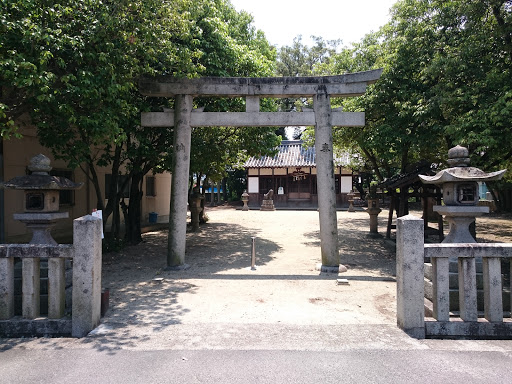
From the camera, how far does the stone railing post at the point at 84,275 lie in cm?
441

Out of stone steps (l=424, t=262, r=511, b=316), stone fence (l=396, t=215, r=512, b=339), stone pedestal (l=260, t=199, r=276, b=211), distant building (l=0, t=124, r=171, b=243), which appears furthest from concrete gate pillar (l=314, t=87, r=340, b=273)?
stone pedestal (l=260, t=199, r=276, b=211)

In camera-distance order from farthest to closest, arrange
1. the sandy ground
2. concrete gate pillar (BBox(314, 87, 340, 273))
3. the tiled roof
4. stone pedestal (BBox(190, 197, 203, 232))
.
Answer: the tiled roof → stone pedestal (BBox(190, 197, 203, 232)) → concrete gate pillar (BBox(314, 87, 340, 273)) → the sandy ground

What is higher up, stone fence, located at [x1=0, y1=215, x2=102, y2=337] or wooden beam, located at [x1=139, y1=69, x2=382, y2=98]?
wooden beam, located at [x1=139, y1=69, x2=382, y2=98]

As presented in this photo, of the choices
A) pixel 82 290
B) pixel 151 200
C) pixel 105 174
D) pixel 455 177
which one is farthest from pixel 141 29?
pixel 151 200

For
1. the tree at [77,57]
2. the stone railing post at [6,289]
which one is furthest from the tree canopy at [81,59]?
the stone railing post at [6,289]

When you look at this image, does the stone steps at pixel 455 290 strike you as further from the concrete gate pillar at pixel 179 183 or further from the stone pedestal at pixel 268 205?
the stone pedestal at pixel 268 205

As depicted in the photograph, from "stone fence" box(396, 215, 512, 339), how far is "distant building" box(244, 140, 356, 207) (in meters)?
23.6

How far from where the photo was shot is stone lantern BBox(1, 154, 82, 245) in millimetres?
5340

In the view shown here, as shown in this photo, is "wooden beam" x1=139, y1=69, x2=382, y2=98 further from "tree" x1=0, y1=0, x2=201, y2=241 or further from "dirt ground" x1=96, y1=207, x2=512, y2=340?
"dirt ground" x1=96, y1=207, x2=512, y2=340

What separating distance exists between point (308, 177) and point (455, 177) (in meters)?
23.7

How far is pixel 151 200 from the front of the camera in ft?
60.7

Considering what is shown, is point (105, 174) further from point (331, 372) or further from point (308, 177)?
point (308, 177)

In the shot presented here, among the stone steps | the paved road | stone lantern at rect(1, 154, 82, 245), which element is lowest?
the paved road

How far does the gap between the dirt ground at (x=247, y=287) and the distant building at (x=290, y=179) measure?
54.7 feet
